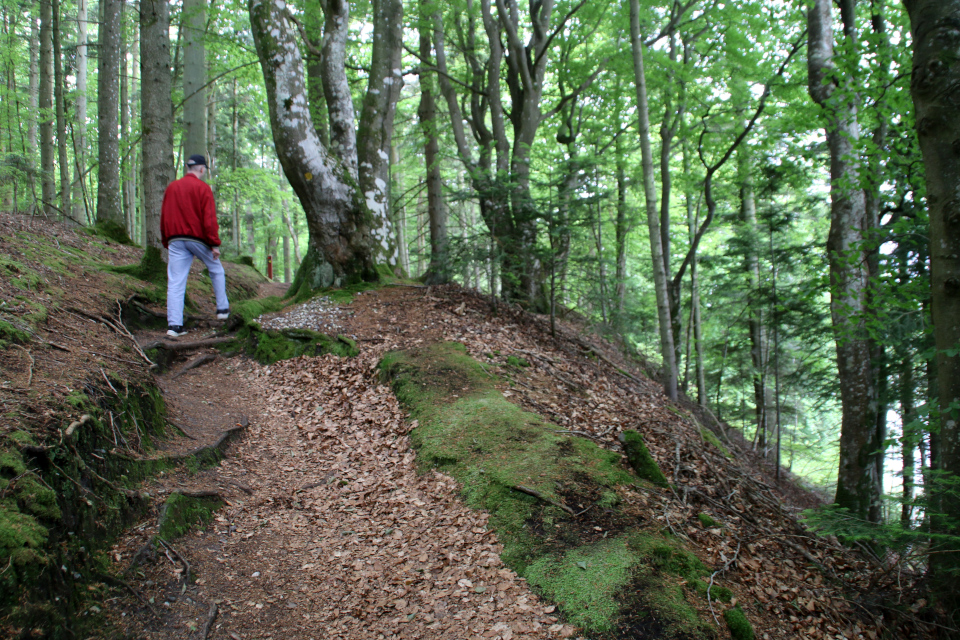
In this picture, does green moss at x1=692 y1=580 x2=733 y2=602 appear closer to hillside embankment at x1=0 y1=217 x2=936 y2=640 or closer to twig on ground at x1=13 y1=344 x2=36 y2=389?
hillside embankment at x1=0 y1=217 x2=936 y2=640

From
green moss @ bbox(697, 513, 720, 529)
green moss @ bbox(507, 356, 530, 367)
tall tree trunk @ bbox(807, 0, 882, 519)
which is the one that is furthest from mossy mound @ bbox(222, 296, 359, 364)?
tall tree trunk @ bbox(807, 0, 882, 519)

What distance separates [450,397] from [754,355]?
12.0 metres

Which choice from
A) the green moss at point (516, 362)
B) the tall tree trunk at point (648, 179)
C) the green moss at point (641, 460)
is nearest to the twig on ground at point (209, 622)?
the green moss at point (641, 460)

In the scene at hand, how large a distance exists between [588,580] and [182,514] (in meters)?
2.80

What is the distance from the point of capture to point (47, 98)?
12750 mm

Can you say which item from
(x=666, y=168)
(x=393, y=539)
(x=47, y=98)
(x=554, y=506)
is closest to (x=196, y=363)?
(x=393, y=539)

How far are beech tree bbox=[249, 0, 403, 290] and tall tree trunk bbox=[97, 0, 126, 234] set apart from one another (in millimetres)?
5036

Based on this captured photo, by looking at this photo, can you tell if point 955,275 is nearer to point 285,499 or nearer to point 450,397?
point 450,397

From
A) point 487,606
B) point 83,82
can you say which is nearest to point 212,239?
point 487,606

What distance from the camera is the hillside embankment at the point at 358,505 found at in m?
2.82

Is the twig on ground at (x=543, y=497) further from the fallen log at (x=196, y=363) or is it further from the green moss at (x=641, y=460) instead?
the fallen log at (x=196, y=363)

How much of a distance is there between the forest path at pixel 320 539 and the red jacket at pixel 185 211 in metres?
1.88

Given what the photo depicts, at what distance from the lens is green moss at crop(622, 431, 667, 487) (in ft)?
14.7

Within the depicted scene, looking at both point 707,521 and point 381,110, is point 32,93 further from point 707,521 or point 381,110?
point 707,521
